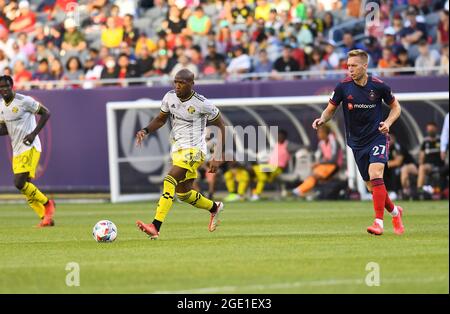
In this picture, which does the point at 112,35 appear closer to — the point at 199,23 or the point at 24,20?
the point at 199,23

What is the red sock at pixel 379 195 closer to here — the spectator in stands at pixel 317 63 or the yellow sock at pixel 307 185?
the yellow sock at pixel 307 185

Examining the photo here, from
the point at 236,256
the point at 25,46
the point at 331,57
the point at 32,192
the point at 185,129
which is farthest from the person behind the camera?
the point at 25,46

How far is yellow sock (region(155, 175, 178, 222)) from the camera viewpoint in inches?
571

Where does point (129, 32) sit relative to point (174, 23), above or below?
below

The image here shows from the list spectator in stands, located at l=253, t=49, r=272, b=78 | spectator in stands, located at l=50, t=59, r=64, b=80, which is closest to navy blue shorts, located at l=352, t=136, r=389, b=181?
spectator in stands, located at l=253, t=49, r=272, b=78

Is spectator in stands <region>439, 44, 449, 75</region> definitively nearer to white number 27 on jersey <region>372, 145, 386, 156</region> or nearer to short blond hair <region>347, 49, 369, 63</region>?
white number 27 on jersey <region>372, 145, 386, 156</region>

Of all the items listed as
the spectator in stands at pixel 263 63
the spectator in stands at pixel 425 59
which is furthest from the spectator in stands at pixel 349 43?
the spectator in stands at pixel 263 63

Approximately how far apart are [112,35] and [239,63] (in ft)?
14.4

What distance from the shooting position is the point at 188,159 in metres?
14.9

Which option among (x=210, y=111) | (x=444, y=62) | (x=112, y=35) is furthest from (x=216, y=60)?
(x=210, y=111)

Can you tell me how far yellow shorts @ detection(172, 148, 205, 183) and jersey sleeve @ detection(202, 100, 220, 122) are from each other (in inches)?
Result: 19.2

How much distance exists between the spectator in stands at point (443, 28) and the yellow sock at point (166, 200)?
12.3m
